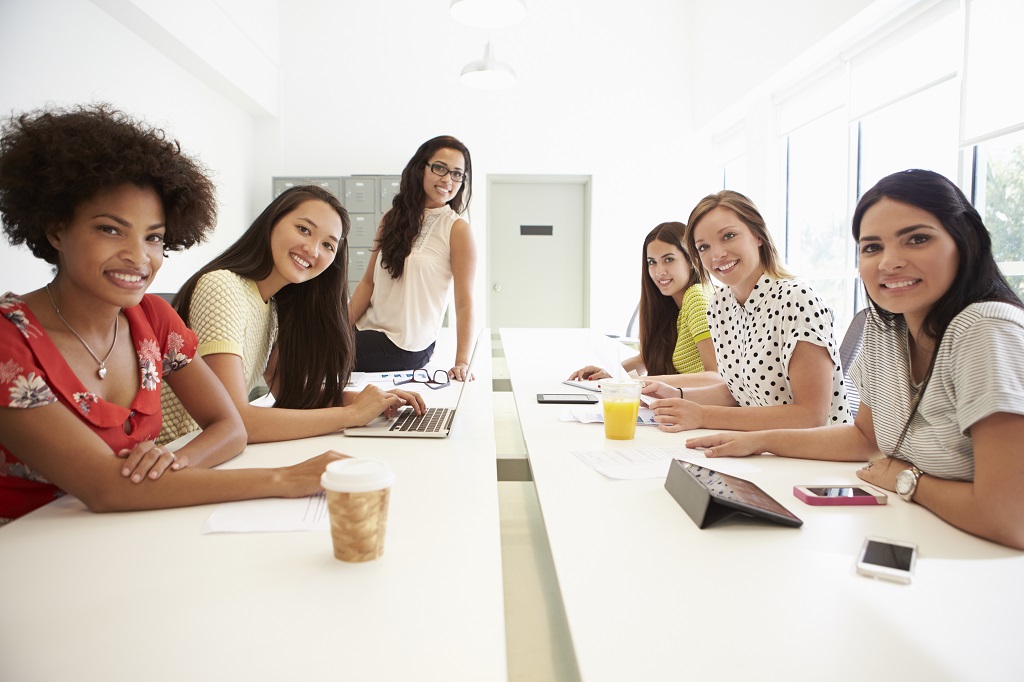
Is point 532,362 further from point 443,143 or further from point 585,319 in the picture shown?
point 585,319

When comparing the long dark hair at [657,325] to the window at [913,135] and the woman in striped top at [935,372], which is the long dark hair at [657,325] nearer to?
the woman in striped top at [935,372]

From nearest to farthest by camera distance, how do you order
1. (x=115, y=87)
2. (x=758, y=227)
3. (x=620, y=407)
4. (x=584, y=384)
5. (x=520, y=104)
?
(x=620, y=407) < (x=758, y=227) < (x=584, y=384) < (x=115, y=87) < (x=520, y=104)

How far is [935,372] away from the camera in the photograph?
3.25ft

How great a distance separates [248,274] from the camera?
5.27ft

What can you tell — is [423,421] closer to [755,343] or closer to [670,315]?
[755,343]

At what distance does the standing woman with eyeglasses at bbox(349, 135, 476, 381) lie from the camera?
2.51 metres

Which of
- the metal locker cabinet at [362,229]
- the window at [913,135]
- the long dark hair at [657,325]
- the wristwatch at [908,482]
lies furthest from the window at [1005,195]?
the metal locker cabinet at [362,229]

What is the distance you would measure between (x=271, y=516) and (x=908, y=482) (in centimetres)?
97

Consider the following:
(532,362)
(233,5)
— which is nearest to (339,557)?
(532,362)

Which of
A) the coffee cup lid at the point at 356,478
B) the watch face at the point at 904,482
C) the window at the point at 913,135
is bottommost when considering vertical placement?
the watch face at the point at 904,482

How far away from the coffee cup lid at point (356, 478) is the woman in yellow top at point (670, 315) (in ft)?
4.75

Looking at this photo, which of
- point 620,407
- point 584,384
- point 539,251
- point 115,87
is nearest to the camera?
point 620,407

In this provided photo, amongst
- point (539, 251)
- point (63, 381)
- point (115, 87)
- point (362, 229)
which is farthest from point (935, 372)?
point (539, 251)

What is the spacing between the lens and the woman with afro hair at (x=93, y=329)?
891 mm
